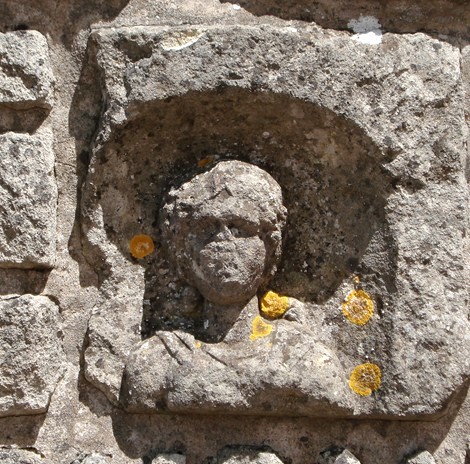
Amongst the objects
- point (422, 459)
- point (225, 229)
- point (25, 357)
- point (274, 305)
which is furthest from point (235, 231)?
point (422, 459)

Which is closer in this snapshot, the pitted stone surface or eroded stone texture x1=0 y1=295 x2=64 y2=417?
eroded stone texture x1=0 y1=295 x2=64 y2=417

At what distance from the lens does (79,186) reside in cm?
279

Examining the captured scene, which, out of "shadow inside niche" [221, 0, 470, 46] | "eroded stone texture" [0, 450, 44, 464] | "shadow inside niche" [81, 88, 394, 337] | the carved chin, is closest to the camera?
"eroded stone texture" [0, 450, 44, 464]

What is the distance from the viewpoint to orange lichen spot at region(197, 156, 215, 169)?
284 centimetres

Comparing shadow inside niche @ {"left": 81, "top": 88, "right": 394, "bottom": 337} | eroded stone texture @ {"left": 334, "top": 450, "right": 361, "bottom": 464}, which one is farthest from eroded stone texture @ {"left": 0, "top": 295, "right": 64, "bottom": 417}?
eroded stone texture @ {"left": 334, "top": 450, "right": 361, "bottom": 464}

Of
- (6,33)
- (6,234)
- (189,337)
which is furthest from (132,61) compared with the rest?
(189,337)

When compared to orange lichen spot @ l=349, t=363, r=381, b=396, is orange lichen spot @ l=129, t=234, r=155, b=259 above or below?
above

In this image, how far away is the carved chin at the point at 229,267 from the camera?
8.66ft

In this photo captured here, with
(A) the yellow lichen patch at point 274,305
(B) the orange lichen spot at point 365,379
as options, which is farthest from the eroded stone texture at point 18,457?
(B) the orange lichen spot at point 365,379

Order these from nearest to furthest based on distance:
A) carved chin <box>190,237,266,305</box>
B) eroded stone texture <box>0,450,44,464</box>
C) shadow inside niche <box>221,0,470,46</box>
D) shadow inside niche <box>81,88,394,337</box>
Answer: eroded stone texture <box>0,450,44,464</box> < carved chin <box>190,237,266,305</box> < shadow inside niche <box>81,88,394,337</box> < shadow inside niche <box>221,0,470,46</box>

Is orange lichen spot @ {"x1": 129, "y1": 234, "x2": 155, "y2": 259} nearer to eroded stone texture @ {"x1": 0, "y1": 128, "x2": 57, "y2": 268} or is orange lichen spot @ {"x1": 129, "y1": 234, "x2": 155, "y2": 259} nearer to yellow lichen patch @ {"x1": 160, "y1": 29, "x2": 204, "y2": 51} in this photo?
eroded stone texture @ {"x1": 0, "y1": 128, "x2": 57, "y2": 268}

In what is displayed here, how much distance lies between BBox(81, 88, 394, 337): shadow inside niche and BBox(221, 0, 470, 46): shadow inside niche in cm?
32

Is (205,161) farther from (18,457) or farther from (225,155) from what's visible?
(18,457)

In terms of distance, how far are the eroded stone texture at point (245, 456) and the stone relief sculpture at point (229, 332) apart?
117mm
